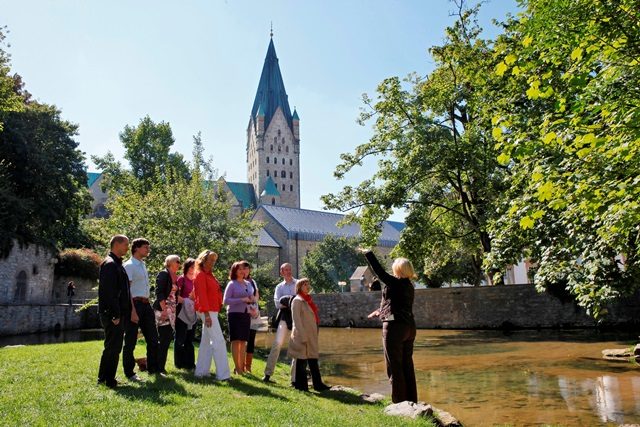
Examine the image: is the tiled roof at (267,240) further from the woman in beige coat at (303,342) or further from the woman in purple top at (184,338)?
the woman in beige coat at (303,342)

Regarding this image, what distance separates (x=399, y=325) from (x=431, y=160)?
14.8m

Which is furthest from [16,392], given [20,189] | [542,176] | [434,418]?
[20,189]

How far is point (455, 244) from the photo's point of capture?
23.7 meters

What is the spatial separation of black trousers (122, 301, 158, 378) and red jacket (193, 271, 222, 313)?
68 centimetres

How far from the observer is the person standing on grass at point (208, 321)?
687 cm

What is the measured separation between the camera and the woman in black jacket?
6.16 m

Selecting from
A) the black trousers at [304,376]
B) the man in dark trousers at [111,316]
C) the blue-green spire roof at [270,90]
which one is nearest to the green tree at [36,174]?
the man in dark trousers at [111,316]

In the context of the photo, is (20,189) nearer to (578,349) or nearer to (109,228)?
(109,228)

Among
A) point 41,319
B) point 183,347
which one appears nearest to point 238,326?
point 183,347

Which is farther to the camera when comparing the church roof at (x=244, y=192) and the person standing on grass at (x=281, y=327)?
the church roof at (x=244, y=192)

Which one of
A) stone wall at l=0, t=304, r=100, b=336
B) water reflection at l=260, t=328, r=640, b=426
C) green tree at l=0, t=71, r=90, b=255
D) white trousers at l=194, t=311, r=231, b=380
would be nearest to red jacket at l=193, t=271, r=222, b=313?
white trousers at l=194, t=311, r=231, b=380

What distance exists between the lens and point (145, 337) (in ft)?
22.6

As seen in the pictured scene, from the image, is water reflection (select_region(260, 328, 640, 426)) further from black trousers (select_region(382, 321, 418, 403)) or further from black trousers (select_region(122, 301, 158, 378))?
black trousers (select_region(122, 301, 158, 378))

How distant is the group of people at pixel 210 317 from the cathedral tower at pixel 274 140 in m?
87.1
